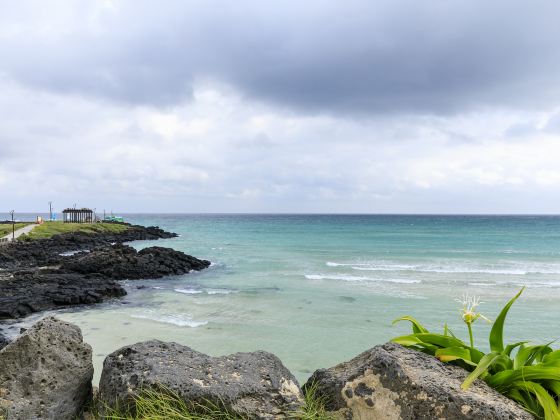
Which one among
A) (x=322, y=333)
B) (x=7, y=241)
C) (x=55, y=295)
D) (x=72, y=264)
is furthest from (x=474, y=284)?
(x=7, y=241)

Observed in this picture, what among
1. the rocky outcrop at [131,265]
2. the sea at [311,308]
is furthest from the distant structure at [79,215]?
the sea at [311,308]

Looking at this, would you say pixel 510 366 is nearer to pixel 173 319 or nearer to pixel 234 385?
pixel 234 385

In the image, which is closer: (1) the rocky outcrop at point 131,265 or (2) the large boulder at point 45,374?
(2) the large boulder at point 45,374

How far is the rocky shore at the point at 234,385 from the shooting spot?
3.08 m

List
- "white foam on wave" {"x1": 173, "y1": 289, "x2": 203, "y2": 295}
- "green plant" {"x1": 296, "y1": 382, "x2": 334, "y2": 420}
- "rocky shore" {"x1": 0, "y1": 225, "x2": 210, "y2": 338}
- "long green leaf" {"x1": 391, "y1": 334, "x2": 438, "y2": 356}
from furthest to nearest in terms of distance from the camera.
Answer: "white foam on wave" {"x1": 173, "y1": 289, "x2": 203, "y2": 295} → "rocky shore" {"x1": 0, "y1": 225, "x2": 210, "y2": 338} → "long green leaf" {"x1": 391, "y1": 334, "x2": 438, "y2": 356} → "green plant" {"x1": 296, "y1": 382, "x2": 334, "y2": 420}

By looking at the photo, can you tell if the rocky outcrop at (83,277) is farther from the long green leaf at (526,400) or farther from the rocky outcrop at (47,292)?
the long green leaf at (526,400)

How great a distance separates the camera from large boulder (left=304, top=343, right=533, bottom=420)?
2939 millimetres

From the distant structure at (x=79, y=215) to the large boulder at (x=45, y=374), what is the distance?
7701 cm

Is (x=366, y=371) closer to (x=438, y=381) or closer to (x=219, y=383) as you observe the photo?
(x=438, y=381)

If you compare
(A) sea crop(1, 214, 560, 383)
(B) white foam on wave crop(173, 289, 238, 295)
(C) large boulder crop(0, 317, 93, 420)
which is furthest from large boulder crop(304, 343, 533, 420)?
(B) white foam on wave crop(173, 289, 238, 295)

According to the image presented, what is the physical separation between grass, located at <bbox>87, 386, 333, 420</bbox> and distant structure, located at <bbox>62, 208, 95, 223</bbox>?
78.2 metres

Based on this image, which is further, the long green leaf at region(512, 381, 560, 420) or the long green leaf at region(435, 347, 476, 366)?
the long green leaf at region(435, 347, 476, 366)

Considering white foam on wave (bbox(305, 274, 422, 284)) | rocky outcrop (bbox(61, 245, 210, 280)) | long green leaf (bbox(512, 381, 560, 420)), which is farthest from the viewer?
rocky outcrop (bbox(61, 245, 210, 280))

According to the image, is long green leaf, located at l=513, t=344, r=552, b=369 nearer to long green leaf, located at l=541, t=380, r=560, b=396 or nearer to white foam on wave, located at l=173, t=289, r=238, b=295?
long green leaf, located at l=541, t=380, r=560, b=396
